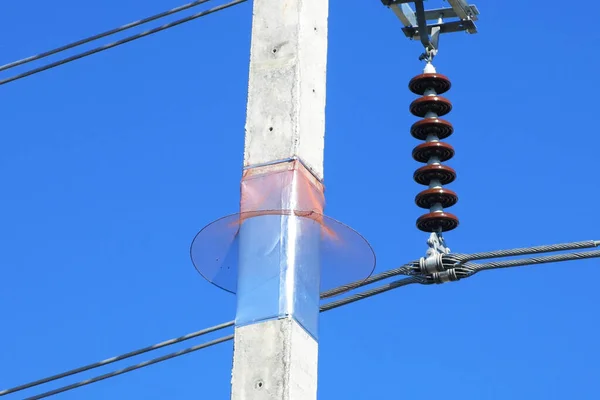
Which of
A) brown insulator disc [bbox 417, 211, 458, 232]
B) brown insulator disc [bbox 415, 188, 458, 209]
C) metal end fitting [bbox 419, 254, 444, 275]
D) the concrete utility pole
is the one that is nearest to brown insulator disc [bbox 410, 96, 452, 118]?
brown insulator disc [bbox 415, 188, 458, 209]

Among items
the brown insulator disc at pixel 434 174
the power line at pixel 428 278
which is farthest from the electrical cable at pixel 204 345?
the brown insulator disc at pixel 434 174

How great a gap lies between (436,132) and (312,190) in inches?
172

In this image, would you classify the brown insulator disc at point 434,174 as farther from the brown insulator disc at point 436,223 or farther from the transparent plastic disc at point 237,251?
the transparent plastic disc at point 237,251

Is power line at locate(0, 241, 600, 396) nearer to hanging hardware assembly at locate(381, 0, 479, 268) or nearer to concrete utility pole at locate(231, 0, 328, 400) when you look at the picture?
hanging hardware assembly at locate(381, 0, 479, 268)

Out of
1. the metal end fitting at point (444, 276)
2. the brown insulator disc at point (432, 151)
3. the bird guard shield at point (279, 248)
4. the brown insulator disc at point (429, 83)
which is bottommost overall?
the bird guard shield at point (279, 248)

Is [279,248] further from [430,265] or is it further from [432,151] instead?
[432,151]

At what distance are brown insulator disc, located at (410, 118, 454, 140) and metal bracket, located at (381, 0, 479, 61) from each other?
66cm

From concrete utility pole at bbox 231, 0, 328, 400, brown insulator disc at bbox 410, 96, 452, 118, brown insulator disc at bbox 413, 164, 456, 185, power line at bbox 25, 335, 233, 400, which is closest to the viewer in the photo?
concrete utility pole at bbox 231, 0, 328, 400

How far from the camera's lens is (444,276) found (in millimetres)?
10578

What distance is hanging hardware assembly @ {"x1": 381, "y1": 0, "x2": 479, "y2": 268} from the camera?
11641 mm

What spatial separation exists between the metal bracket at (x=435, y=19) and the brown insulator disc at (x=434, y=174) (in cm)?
115

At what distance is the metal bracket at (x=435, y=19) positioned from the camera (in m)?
12.5

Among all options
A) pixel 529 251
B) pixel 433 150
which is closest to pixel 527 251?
pixel 529 251

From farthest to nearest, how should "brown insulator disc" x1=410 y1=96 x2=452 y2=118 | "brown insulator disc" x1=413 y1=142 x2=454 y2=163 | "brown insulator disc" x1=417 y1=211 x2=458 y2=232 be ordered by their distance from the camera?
1. "brown insulator disc" x1=410 y1=96 x2=452 y2=118
2. "brown insulator disc" x1=413 y1=142 x2=454 y2=163
3. "brown insulator disc" x1=417 y1=211 x2=458 y2=232
